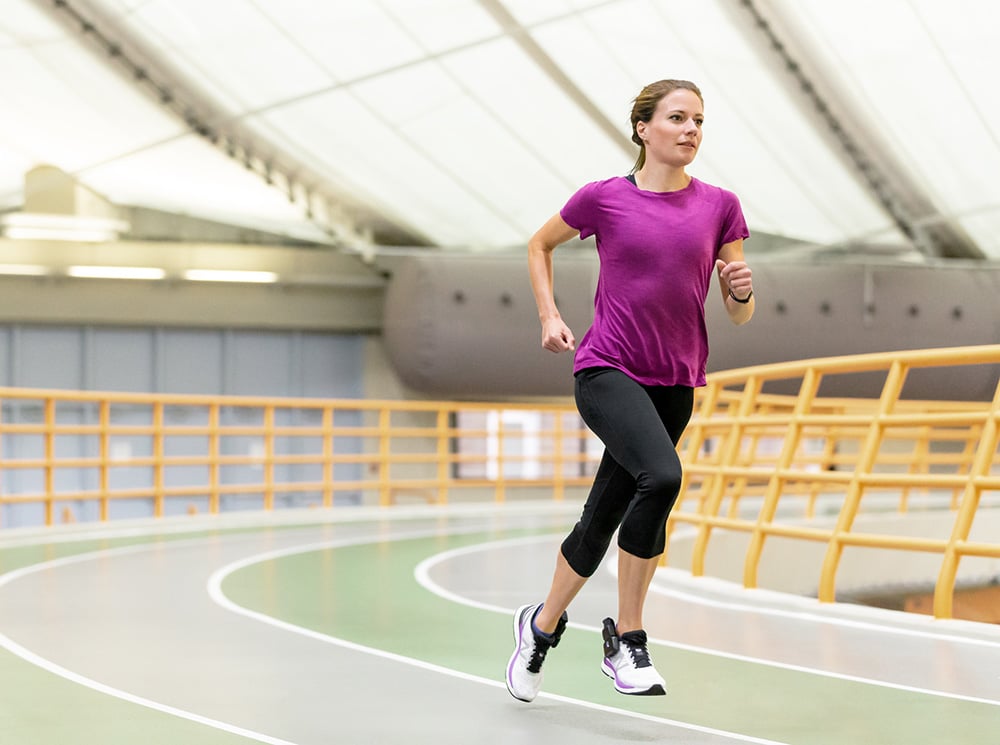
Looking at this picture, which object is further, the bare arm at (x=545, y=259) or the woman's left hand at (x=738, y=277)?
the bare arm at (x=545, y=259)

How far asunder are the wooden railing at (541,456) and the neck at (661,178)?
2.59m

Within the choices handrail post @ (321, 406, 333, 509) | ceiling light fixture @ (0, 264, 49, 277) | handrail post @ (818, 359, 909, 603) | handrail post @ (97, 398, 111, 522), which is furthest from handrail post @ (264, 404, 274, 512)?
ceiling light fixture @ (0, 264, 49, 277)

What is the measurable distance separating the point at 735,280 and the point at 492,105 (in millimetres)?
14936

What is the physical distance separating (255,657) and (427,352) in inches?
683

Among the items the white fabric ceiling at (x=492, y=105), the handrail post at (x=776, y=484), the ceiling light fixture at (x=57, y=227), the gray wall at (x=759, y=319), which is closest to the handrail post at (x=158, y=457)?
the white fabric ceiling at (x=492, y=105)

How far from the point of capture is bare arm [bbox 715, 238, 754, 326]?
3.93 meters

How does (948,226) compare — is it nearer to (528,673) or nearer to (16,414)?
(16,414)

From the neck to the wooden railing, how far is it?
2594 millimetres

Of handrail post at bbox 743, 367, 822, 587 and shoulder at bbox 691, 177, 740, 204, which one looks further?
handrail post at bbox 743, 367, 822, 587

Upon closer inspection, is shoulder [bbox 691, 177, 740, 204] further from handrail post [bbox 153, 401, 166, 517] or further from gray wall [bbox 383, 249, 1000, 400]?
gray wall [bbox 383, 249, 1000, 400]

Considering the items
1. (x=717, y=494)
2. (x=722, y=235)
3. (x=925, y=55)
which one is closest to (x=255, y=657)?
(x=722, y=235)

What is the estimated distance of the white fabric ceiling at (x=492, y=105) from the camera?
53.1 feet

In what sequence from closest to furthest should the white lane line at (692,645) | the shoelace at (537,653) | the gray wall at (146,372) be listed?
1. the shoelace at (537,653)
2. the white lane line at (692,645)
3. the gray wall at (146,372)

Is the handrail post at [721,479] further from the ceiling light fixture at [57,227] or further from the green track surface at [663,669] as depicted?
the ceiling light fixture at [57,227]
